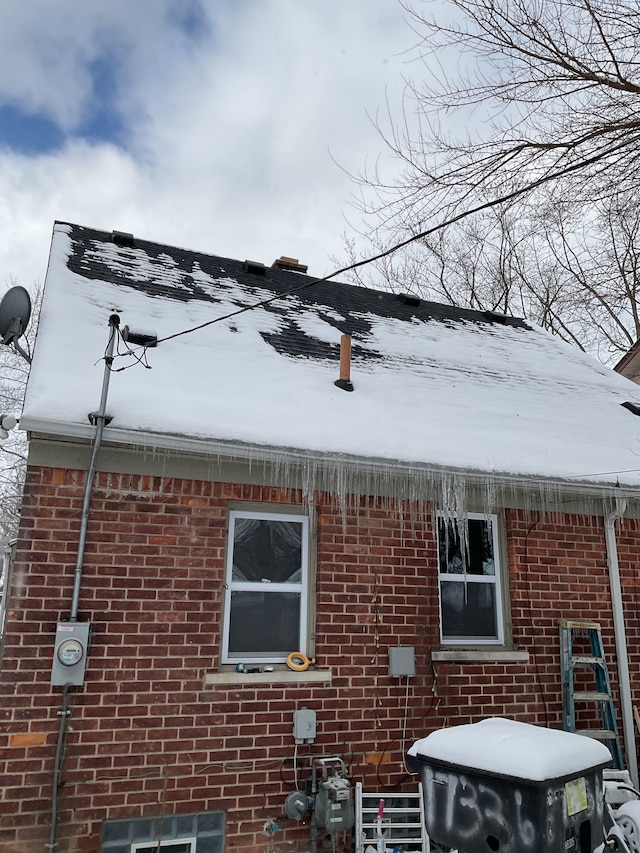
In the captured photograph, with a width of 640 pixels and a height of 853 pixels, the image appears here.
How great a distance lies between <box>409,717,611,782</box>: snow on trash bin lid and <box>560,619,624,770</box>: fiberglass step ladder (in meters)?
2.70

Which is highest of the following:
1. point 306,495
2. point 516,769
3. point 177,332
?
point 177,332

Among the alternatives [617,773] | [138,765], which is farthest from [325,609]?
[617,773]

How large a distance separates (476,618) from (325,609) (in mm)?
1672

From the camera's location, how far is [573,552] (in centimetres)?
673

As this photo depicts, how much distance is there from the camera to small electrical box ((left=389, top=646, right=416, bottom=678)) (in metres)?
5.63

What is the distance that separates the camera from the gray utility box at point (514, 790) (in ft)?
10.4

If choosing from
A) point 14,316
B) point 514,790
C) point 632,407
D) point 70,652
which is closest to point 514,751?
point 514,790

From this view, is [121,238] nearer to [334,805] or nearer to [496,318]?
[496,318]

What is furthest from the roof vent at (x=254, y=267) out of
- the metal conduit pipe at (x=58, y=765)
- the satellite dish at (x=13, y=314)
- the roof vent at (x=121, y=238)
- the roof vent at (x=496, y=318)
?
the metal conduit pipe at (x=58, y=765)

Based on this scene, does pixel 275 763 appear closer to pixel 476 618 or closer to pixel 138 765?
pixel 138 765

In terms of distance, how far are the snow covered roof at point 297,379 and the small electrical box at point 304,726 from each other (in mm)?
2069

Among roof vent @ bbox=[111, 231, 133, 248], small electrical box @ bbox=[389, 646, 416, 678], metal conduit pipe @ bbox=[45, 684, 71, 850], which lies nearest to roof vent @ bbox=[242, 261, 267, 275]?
roof vent @ bbox=[111, 231, 133, 248]

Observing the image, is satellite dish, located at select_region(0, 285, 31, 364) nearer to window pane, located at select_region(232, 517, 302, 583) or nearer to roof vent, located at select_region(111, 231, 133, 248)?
window pane, located at select_region(232, 517, 302, 583)

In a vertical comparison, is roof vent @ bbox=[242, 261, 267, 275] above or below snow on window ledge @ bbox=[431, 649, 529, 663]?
above
